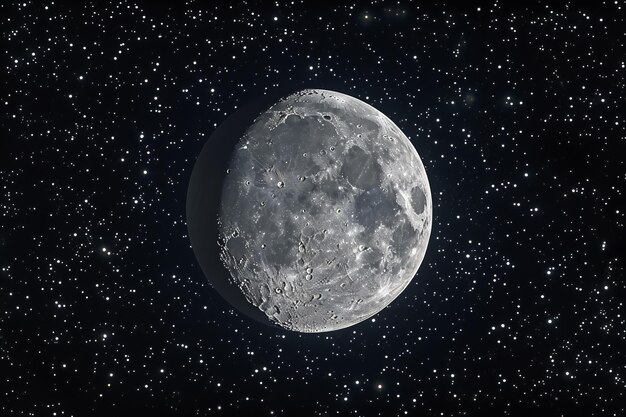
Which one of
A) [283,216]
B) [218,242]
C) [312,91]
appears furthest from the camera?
[312,91]

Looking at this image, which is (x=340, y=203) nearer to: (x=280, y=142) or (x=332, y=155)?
(x=332, y=155)

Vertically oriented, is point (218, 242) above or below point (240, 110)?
below

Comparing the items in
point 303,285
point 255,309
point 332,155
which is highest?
point 332,155

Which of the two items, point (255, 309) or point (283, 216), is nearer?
point (283, 216)

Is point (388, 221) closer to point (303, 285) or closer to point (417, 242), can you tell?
point (417, 242)

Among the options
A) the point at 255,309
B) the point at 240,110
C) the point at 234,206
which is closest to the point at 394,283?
the point at 255,309

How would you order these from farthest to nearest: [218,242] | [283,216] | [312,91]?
[312,91], [218,242], [283,216]

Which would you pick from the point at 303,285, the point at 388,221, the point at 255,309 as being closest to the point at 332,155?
the point at 388,221
